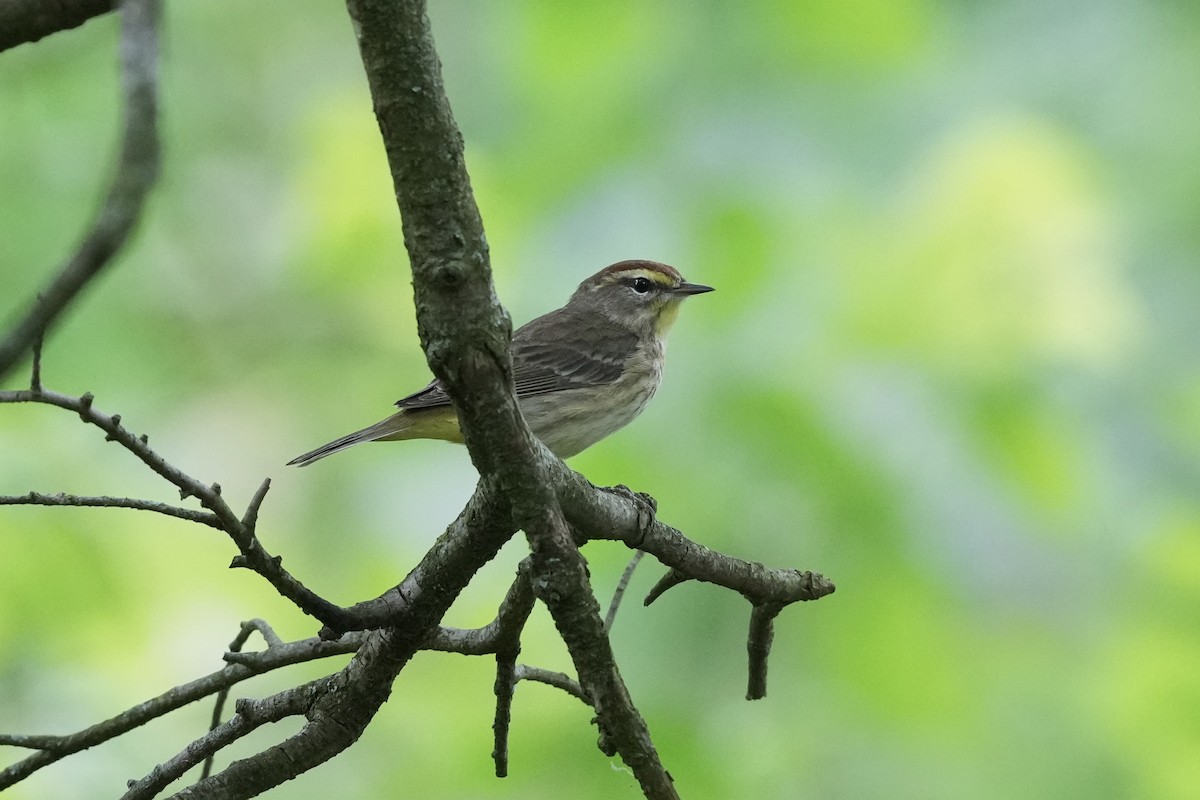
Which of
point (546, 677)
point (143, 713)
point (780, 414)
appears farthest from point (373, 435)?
point (143, 713)

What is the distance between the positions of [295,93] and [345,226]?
113cm

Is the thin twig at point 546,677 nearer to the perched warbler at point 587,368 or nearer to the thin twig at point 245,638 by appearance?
the thin twig at point 245,638

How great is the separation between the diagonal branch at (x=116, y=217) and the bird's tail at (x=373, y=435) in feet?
10.3

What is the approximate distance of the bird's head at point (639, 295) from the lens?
19.6ft

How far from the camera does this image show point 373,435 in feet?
15.8

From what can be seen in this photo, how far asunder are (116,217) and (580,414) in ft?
13.2

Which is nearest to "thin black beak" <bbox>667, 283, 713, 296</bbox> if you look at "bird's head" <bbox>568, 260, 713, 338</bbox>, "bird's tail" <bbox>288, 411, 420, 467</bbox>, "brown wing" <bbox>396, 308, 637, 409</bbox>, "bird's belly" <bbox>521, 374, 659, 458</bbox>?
"bird's head" <bbox>568, 260, 713, 338</bbox>

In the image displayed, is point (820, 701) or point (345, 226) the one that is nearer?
point (820, 701)

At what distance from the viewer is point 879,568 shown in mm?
4711

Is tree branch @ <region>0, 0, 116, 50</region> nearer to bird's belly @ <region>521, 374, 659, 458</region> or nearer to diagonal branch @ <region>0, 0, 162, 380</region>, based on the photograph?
diagonal branch @ <region>0, 0, 162, 380</region>

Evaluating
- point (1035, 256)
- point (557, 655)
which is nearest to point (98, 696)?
point (557, 655)

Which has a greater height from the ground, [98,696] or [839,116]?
[839,116]

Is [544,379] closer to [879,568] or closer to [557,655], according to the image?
[557,655]

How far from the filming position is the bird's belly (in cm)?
532
